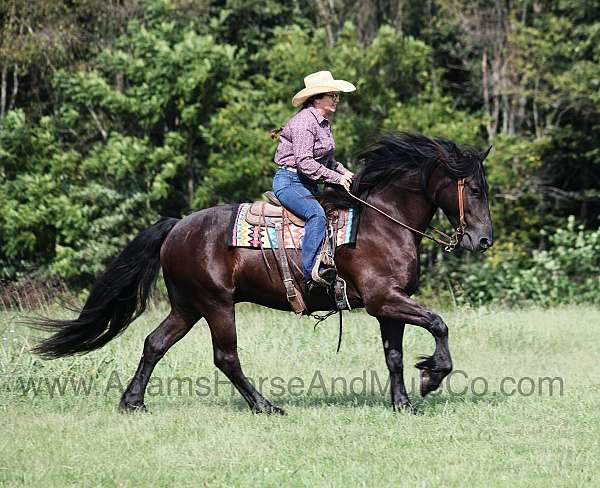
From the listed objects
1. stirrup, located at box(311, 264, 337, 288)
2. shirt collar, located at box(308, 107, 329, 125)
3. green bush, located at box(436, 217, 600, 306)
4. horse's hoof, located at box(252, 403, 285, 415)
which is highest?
shirt collar, located at box(308, 107, 329, 125)

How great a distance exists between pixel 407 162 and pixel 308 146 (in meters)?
0.85

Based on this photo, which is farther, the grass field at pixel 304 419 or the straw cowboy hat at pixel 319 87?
the straw cowboy hat at pixel 319 87

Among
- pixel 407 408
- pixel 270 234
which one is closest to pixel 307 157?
pixel 270 234

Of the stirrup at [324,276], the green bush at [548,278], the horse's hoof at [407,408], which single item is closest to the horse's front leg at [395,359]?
the horse's hoof at [407,408]

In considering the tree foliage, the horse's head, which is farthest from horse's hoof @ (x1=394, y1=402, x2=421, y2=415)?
the tree foliage

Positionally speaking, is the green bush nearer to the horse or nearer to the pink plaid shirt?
the horse

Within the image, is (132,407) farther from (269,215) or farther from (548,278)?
(548,278)

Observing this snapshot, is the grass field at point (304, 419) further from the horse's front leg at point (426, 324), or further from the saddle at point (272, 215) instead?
the saddle at point (272, 215)

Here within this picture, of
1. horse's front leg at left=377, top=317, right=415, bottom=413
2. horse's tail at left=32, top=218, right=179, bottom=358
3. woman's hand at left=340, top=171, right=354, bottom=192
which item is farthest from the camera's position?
horse's tail at left=32, top=218, right=179, bottom=358

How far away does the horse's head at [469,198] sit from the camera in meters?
7.71

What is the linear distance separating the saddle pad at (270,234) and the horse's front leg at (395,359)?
Answer: 0.74 m

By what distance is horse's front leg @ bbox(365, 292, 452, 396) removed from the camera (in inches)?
295

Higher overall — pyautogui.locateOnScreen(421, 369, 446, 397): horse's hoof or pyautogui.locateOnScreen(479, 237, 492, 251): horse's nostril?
pyautogui.locateOnScreen(479, 237, 492, 251): horse's nostril

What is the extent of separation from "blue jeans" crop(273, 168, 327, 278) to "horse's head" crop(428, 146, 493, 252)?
3.35ft
